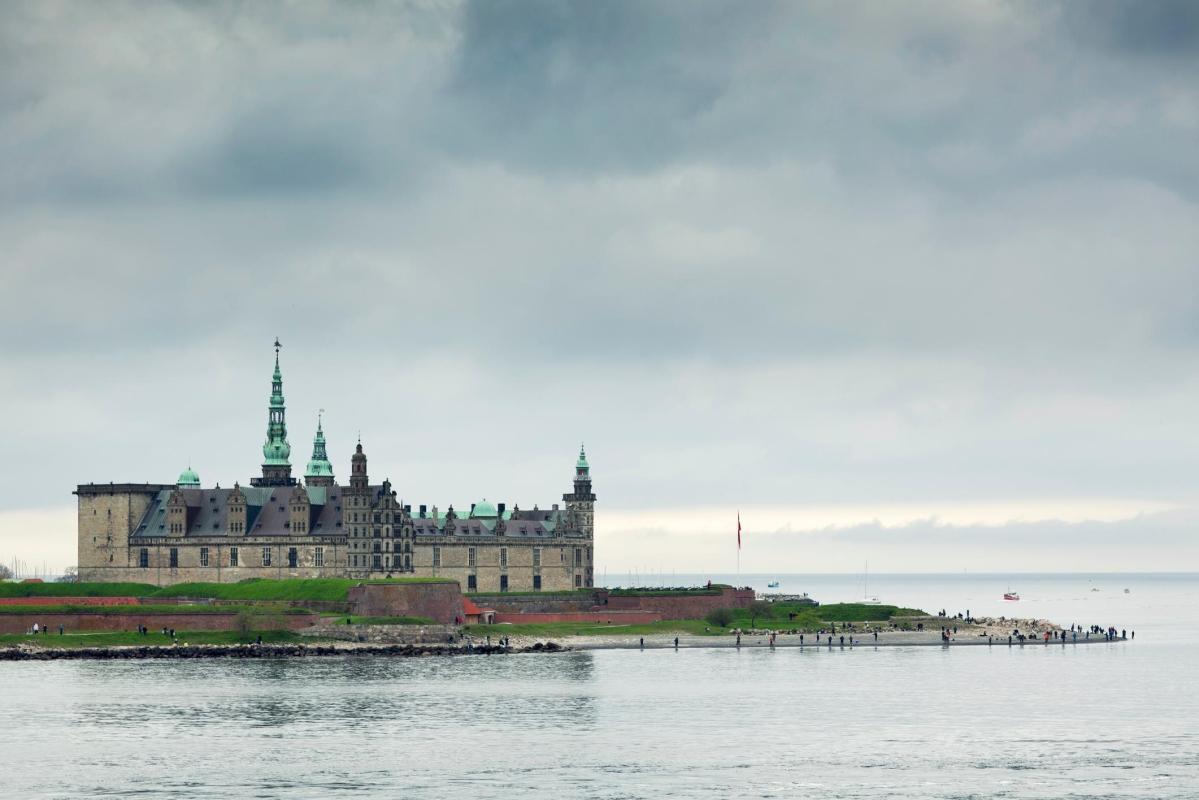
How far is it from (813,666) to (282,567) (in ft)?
202

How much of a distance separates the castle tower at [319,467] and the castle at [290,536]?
169 millimetres

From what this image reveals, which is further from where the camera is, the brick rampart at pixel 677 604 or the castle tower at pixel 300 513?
the castle tower at pixel 300 513

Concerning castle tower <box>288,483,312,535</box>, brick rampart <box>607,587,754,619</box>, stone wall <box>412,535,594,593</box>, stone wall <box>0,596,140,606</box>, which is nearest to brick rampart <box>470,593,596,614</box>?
brick rampart <box>607,587,754,619</box>

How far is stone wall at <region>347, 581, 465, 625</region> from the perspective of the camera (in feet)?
517

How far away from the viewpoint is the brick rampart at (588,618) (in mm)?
168375

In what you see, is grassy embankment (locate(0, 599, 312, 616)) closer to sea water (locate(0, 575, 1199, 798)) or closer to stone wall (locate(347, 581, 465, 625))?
stone wall (locate(347, 581, 465, 625))

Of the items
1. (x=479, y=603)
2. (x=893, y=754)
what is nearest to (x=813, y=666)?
(x=479, y=603)

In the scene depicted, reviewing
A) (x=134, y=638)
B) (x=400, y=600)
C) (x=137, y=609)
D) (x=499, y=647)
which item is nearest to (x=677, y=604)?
(x=499, y=647)

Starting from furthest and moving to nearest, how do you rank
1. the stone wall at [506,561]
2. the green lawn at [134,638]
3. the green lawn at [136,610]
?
the stone wall at [506,561], the green lawn at [136,610], the green lawn at [134,638]

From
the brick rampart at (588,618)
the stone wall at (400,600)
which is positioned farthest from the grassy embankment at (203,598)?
the brick rampart at (588,618)

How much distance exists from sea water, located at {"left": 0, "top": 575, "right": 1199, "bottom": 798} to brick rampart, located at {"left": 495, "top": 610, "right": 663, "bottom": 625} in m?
23.9

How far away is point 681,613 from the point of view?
574 feet

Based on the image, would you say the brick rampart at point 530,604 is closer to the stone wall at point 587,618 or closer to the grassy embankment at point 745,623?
the stone wall at point 587,618

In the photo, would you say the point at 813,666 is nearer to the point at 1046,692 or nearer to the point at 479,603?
the point at 1046,692
